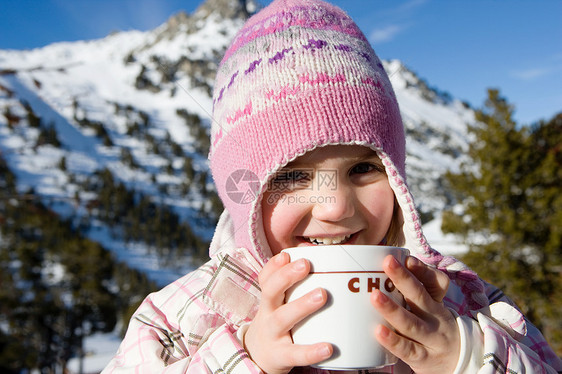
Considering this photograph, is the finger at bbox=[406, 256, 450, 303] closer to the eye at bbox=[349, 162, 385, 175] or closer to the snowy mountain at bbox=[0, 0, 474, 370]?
the eye at bbox=[349, 162, 385, 175]

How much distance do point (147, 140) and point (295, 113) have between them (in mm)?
88073

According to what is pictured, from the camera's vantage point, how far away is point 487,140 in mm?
14195

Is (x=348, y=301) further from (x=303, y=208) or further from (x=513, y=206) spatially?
(x=513, y=206)

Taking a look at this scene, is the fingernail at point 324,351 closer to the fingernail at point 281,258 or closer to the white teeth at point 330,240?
the fingernail at point 281,258

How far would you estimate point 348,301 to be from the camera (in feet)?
3.05

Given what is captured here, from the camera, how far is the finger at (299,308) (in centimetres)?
93

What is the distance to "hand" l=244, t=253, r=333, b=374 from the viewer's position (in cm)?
94

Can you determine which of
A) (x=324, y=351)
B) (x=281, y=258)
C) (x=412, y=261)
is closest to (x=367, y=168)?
(x=412, y=261)

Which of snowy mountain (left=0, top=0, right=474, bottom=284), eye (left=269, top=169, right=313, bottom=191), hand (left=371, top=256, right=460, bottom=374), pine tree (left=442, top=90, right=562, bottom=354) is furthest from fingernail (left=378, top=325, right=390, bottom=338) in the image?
snowy mountain (left=0, top=0, right=474, bottom=284)

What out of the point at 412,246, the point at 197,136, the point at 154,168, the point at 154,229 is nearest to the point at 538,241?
the point at 412,246

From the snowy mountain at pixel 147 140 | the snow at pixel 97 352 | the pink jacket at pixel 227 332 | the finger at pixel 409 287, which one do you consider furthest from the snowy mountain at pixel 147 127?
the finger at pixel 409 287

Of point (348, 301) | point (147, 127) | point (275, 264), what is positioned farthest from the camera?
point (147, 127)

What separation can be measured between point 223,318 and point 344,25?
1175 mm

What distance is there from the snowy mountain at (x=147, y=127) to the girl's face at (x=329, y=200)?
3766cm
